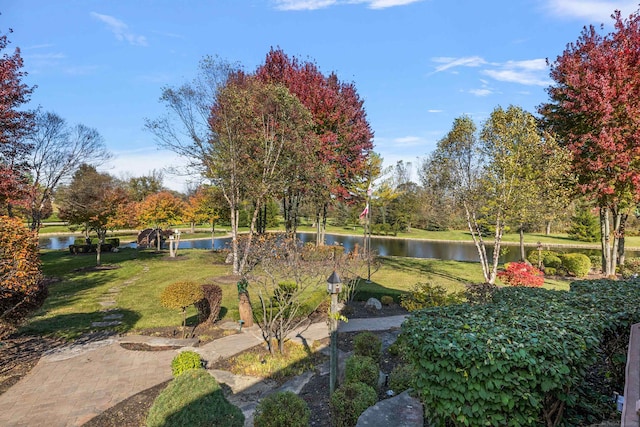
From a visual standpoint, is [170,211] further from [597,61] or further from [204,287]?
[597,61]

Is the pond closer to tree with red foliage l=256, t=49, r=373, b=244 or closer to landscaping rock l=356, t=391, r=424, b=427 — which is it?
tree with red foliage l=256, t=49, r=373, b=244

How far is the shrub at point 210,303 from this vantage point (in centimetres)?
895

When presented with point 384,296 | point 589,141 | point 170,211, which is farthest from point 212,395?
point 170,211

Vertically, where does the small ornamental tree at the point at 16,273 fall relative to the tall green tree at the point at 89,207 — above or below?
below

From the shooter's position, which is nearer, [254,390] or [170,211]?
[254,390]

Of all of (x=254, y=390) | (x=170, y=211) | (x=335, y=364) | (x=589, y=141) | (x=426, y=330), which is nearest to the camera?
(x=426, y=330)

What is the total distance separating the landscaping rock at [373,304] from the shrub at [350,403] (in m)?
6.26

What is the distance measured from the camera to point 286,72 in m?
18.2

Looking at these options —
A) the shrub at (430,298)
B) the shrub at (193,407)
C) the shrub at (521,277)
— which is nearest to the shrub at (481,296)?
the shrub at (430,298)

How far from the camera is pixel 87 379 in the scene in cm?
615

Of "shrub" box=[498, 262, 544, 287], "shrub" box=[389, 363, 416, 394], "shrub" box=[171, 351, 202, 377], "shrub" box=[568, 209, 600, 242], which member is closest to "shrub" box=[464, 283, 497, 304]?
"shrub" box=[389, 363, 416, 394]

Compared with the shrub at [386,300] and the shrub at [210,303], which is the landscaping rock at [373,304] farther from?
the shrub at [210,303]

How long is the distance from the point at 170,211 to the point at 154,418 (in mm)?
21948

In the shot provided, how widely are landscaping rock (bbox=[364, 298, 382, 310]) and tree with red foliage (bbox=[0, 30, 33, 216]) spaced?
10.5 metres
